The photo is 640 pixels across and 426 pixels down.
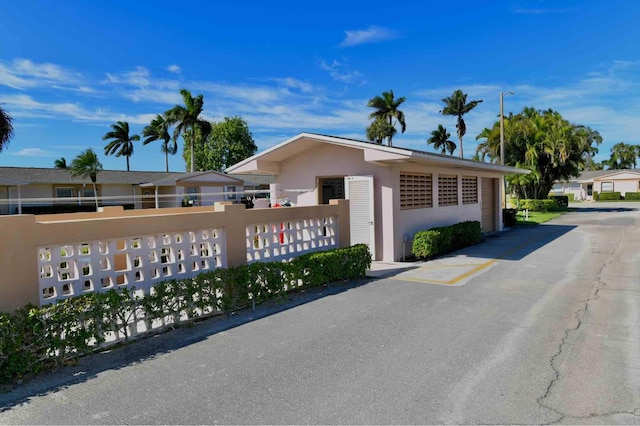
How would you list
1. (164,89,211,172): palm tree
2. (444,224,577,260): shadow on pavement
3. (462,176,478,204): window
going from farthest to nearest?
(164,89,211,172): palm tree → (462,176,478,204): window → (444,224,577,260): shadow on pavement

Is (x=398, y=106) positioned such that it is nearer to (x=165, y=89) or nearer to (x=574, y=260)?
(x=165, y=89)

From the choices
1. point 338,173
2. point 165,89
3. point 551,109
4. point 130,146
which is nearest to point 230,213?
point 338,173

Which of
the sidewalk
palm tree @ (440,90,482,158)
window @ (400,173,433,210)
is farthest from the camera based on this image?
palm tree @ (440,90,482,158)

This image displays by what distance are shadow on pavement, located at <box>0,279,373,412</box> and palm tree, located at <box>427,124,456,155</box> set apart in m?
51.4

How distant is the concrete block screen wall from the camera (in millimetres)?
4539

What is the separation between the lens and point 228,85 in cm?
3444

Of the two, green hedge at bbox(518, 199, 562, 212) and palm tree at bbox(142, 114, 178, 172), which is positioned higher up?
palm tree at bbox(142, 114, 178, 172)

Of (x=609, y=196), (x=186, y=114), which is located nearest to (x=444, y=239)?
(x=186, y=114)

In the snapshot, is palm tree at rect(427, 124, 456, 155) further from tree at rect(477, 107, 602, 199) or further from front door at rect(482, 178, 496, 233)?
front door at rect(482, 178, 496, 233)

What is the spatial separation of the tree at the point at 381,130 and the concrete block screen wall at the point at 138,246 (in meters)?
39.8

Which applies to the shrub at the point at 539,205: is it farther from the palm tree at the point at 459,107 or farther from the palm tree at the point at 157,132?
the palm tree at the point at 157,132

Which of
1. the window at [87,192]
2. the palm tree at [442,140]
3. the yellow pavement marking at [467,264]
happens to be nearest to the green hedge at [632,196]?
the palm tree at [442,140]

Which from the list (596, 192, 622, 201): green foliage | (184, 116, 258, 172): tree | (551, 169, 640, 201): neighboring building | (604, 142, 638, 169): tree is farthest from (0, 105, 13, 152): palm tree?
(604, 142, 638, 169): tree

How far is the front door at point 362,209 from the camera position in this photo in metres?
11.1
